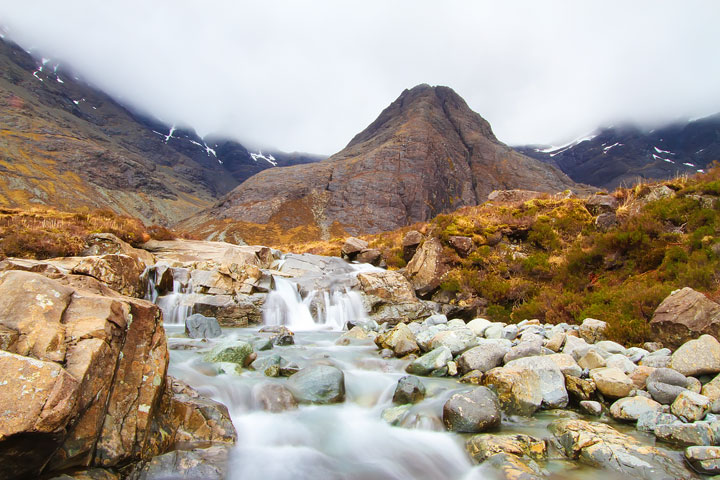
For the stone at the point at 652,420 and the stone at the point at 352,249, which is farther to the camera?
the stone at the point at 352,249

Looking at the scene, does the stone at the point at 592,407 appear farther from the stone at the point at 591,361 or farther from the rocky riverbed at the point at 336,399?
the stone at the point at 591,361

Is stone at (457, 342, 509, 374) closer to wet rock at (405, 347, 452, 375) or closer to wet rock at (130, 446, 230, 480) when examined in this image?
wet rock at (405, 347, 452, 375)

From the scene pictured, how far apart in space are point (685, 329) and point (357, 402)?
650cm

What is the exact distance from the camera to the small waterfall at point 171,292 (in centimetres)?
1226

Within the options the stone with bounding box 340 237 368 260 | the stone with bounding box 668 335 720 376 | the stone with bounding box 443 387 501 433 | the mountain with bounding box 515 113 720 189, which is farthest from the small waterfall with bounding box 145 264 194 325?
the mountain with bounding box 515 113 720 189

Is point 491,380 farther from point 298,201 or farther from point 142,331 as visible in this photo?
point 298,201

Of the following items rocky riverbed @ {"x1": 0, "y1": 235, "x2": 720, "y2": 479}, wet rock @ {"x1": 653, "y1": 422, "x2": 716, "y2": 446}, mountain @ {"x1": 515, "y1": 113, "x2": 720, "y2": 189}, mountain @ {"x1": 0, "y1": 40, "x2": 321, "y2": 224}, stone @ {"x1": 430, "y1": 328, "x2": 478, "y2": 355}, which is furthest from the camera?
mountain @ {"x1": 515, "y1": 113, "x2": 720, "y2": 189}

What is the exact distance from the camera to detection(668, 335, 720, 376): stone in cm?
548

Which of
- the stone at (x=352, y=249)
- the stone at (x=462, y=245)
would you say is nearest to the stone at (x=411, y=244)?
the stone at (x=462, y=245)

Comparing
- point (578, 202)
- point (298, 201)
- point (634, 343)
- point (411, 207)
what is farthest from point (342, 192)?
point (634, 343)

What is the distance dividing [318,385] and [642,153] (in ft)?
530

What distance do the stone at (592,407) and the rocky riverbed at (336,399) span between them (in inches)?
1.1

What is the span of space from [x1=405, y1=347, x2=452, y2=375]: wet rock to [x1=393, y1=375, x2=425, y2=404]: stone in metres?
0.97

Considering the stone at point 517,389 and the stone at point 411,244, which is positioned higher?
the stone at point 411,244
